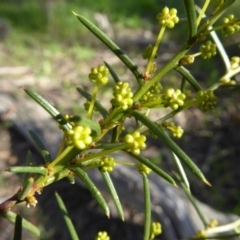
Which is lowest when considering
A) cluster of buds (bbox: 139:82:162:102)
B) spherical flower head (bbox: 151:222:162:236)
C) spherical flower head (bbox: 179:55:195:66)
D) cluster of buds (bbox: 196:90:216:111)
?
spherical flower head (bbox: 151:222:162:236)

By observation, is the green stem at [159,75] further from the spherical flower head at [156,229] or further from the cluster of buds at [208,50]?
the spherical flower head at [156,229]

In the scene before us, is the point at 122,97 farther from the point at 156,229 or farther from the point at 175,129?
the point at 156,229

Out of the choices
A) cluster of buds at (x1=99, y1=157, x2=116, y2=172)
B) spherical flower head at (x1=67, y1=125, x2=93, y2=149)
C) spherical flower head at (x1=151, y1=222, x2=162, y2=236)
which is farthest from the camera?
spherical flower head at (x1=151, y1=222, x2=162, y2=236)

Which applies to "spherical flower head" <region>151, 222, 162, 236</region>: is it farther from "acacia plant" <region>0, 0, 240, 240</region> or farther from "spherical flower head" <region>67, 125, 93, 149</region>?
"spherical flower head" <region>67, 125, 93, 149</region>

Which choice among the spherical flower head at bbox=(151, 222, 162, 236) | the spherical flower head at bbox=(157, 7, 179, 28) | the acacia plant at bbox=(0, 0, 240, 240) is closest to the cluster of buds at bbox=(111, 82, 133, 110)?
the acacia plant at bbox=(0, 0, 240, 240)

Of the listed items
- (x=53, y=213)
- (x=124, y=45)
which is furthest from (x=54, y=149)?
(x=124, y=45)

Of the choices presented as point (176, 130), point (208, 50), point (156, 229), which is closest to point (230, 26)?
point (208, 50)

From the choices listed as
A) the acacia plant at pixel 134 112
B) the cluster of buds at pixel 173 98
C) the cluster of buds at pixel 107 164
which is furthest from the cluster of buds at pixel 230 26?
the cluster of buds at pixel 107 164

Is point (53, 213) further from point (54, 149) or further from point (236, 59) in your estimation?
point (236, 59)

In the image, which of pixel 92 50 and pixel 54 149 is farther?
pixel 92 50
